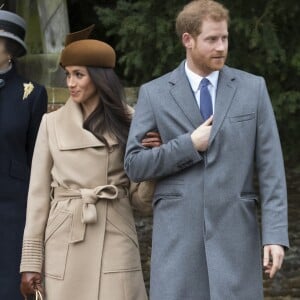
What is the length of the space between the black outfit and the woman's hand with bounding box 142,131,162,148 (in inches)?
48.1

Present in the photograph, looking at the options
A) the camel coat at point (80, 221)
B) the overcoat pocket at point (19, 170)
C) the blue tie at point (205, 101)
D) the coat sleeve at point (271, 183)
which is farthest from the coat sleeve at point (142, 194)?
the overcoat pocket at point (19, 170)

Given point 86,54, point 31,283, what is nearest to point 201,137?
point 86,54

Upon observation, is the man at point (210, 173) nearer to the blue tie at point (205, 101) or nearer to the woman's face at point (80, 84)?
the blue tie at point (205, 101)

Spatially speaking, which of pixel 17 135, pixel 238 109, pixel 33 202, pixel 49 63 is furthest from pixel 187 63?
pixel 49 63

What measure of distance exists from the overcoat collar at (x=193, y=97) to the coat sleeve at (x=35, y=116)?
128cm

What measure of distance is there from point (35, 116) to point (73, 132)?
0.80 metres

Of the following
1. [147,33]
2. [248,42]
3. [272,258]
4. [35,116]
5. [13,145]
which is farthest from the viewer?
[147,33]

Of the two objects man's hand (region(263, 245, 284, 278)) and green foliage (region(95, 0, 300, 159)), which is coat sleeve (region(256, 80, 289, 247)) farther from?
green foliage (region(95, 0, 300, 159))

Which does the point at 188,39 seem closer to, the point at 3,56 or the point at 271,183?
the point at 271,183

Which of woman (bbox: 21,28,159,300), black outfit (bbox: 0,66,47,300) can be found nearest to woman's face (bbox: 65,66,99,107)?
woman (bbox: 21,28,159,300)

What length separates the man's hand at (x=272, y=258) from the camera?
4.25 meters

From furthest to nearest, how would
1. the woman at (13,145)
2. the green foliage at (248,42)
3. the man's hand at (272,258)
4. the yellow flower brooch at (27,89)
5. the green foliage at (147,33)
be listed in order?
the green foliage at (147,33)
the green foliage at (248,42)
the yellow flower brooch at (27,89)
the woman at (13,145)
the man's hand at (272,258)

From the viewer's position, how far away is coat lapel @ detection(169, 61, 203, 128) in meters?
4.37

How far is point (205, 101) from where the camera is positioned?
173 inches
